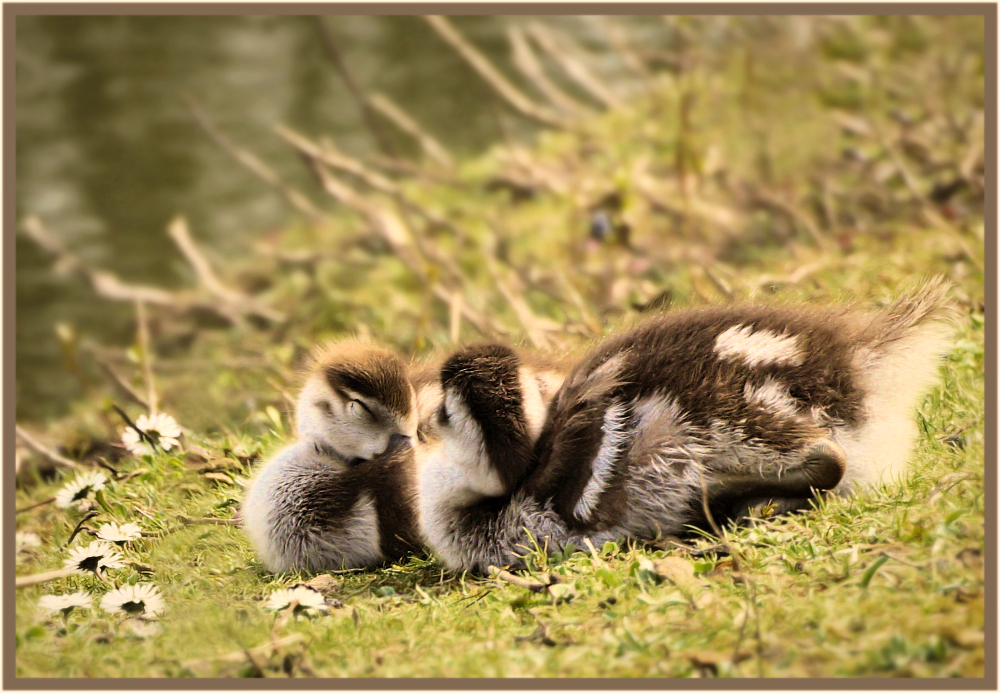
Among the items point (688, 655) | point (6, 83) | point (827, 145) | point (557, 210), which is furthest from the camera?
point (557, 210)

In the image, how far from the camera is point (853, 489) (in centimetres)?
355

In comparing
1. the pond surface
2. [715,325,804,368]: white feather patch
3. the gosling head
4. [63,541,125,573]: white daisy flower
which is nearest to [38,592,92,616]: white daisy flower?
[63,541,125,573]: white daisy flower

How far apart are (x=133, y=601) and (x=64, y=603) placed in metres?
0.24

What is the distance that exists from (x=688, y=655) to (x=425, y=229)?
671 centimetres

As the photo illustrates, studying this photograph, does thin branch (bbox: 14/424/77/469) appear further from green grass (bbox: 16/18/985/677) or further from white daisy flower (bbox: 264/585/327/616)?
white daisy flower (bbox: 264/585/327/616)

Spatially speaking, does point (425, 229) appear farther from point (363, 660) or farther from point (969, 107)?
point (363, 660)

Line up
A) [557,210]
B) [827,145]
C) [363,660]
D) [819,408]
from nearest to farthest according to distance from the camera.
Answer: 1. [363,660]
2. [819,408]
3. [827,145]
4. [557,210]

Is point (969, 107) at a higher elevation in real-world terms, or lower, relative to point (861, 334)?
higher

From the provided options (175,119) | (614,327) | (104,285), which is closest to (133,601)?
(614,327)

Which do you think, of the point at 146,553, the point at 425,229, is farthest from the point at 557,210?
the point at 146,553

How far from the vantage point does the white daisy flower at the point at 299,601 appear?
346 cm

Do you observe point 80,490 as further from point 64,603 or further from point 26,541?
point 64,603

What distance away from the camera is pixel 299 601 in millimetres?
3469

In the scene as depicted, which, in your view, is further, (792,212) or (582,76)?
(582,76)
